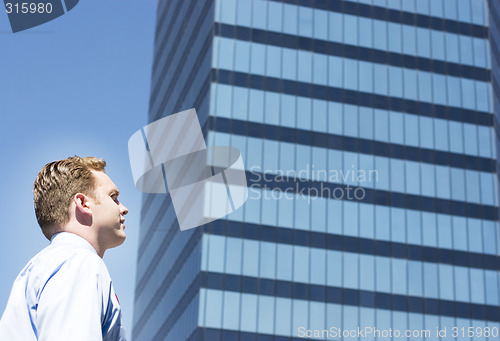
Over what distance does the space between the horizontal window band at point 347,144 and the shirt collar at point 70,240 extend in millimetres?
57943

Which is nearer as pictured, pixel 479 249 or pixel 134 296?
pixel 479 249

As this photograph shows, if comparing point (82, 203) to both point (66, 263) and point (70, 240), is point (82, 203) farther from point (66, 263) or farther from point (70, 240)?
point (66, 263)

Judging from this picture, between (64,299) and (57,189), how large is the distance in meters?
0.50

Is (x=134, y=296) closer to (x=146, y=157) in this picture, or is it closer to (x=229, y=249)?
(x=146, y=157)

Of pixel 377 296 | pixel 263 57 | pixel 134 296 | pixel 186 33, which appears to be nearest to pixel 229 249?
pixel 377 296

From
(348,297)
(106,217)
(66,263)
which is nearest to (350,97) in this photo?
(348,297)

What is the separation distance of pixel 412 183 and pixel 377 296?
370 inches

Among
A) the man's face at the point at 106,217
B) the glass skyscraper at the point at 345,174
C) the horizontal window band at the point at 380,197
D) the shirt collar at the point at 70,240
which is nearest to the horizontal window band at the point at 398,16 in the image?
the glass skyscraper at the point at 345,174

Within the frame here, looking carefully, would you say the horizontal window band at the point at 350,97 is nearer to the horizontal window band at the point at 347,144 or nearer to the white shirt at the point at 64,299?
the horizontal window band at the point at 347,144

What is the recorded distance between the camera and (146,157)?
78.5 meters

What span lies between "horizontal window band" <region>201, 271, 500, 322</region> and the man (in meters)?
53.8

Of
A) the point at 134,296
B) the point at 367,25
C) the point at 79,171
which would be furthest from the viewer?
the point at 134,296

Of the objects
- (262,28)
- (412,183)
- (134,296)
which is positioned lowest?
(134,296)

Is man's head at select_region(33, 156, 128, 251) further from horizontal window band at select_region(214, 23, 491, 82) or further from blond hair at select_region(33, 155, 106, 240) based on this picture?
horizontal window band at select_region(214, 23, 491, 82)
